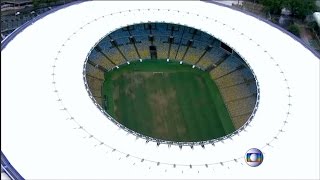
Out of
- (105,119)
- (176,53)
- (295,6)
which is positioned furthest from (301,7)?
(105,119)

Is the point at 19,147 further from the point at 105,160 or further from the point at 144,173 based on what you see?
the point at 144,173

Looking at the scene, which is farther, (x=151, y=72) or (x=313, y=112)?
(x=151, y=72)

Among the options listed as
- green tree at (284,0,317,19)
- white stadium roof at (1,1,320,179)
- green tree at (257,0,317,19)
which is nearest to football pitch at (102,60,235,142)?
white stadium roof at (1,1,320,179)

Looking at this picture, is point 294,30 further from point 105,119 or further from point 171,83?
point 105,119

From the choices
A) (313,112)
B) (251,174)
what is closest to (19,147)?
(251,174)

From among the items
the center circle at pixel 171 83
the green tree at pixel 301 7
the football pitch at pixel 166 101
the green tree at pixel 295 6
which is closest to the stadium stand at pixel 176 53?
the center circle at pixel 171 83

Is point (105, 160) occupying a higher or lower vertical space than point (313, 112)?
lower

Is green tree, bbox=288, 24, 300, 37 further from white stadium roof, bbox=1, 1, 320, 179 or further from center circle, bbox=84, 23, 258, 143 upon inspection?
center circle, bbox=84, 23, 258, 143

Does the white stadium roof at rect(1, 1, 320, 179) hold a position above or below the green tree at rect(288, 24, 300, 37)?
below
